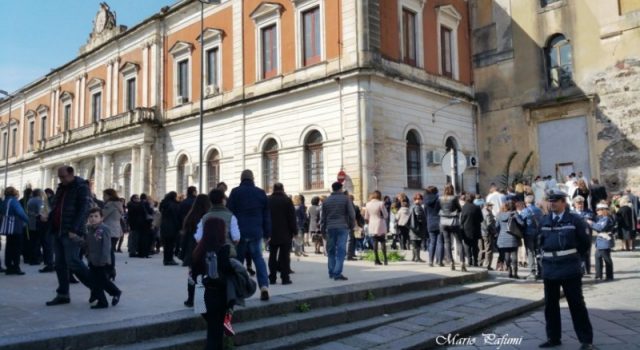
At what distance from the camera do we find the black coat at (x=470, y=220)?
1099 cm

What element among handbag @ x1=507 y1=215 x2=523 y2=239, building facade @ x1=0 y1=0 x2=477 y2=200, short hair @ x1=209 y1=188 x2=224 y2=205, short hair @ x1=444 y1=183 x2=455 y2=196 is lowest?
handbag @ x1=507 y1=215 x2=523 y2=239

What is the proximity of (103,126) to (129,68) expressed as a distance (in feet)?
12.0

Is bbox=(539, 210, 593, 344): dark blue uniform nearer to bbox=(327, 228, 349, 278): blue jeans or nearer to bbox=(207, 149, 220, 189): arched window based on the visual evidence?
bbox=(327, 228, 349, 278): blue jeans

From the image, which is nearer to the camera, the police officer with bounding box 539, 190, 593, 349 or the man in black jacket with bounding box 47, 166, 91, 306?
the police officer with bounding box 539, 190, 593, 349

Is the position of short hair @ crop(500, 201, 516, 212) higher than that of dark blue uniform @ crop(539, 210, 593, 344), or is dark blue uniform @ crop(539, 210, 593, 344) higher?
short hair @ crop(500, 201, 516, 212)

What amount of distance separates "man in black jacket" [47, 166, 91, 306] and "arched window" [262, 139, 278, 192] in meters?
14.9

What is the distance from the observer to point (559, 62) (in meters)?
21.9

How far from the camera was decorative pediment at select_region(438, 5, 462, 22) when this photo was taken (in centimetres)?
2258

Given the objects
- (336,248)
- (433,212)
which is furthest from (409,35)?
(336,248)

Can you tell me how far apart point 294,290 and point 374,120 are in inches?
467

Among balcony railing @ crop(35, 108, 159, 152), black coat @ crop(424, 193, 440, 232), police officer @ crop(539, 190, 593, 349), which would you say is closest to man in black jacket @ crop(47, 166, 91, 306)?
police officer @ crop(539, 190, 593, 349)

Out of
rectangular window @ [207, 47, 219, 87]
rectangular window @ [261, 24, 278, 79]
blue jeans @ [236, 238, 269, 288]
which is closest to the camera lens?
blue jeans @ [236, 238, 269, 288]

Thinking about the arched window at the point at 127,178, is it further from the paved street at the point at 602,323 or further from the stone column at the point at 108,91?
the paved street at the point at 602,323

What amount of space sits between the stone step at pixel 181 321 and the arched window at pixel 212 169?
1694 centimetres
